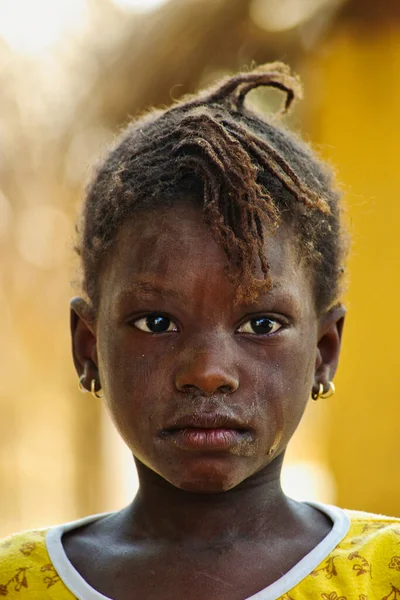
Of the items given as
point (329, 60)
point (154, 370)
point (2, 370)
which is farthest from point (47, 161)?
point (154, 370)

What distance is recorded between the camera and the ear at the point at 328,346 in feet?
7.88

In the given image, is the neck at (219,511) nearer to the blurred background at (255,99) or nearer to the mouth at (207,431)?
the mouth at (207,431)

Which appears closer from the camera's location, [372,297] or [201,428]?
[201,428]

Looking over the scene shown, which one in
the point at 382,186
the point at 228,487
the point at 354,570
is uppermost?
the point at 382,186

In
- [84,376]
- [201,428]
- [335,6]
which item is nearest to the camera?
[201,428]

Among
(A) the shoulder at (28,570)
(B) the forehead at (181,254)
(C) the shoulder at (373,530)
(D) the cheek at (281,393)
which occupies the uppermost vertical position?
(B) the forehead at (181,254)

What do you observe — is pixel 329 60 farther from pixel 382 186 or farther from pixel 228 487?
pixel 228 487

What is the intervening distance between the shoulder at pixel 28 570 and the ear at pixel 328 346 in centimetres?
65

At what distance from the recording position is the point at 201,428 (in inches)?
83.2

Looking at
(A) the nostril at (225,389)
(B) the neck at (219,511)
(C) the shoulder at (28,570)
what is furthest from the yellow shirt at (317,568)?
(A) the nostril at (225,389)

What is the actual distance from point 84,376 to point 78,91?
2885 mm

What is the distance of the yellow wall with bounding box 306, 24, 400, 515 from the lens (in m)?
4.80

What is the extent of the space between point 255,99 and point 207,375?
2843mm

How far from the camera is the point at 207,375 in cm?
206
